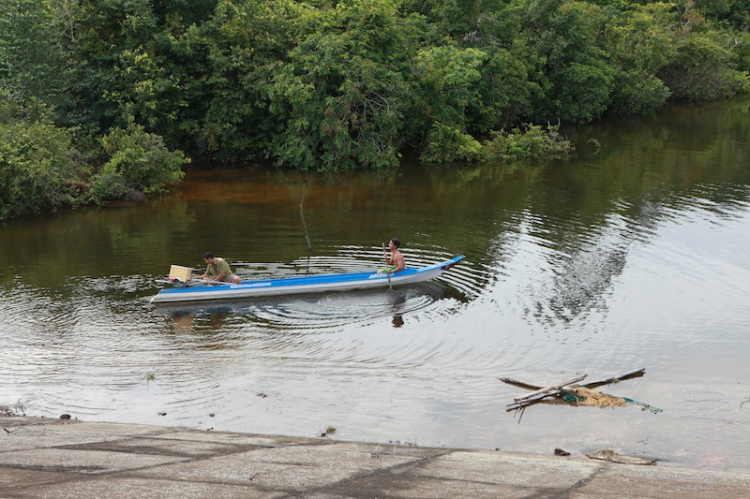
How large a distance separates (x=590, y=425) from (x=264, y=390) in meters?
5.58

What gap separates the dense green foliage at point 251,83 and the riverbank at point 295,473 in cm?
2019

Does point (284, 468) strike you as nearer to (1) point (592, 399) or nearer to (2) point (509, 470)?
(2) point (509, 470)

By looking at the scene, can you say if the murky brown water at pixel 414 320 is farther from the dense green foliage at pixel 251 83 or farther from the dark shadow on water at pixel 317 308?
the dense green foliage at pixel 251 83

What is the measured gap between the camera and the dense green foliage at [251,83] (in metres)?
30.4

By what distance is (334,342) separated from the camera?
16.1 meters

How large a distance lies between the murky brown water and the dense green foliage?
4005mm

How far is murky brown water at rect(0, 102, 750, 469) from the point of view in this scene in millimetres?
12758

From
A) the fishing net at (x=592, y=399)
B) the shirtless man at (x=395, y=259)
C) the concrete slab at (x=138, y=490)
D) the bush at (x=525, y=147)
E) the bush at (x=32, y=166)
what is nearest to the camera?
the concrete slab at (x=138, y=490)

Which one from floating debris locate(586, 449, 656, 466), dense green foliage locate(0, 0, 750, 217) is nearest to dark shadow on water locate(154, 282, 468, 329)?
floating debris locate(586, 449, 656, 466)

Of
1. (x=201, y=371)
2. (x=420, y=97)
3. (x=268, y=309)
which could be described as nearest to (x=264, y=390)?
(x=201, y=371)

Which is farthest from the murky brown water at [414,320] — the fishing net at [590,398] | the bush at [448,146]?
the bush at [448,146]

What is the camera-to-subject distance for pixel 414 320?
17438 millimetres

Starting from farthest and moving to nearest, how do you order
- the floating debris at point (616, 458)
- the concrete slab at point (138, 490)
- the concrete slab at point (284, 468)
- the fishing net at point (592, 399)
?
the fishing net at point (592, 399), the floating debris at point (616, 458), the concrete slab at point (284, 468), the concrete slab at point (138, 490)

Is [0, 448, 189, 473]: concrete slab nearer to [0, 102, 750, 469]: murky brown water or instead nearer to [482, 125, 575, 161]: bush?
[0, 102, 750, 469]: murky brown water
